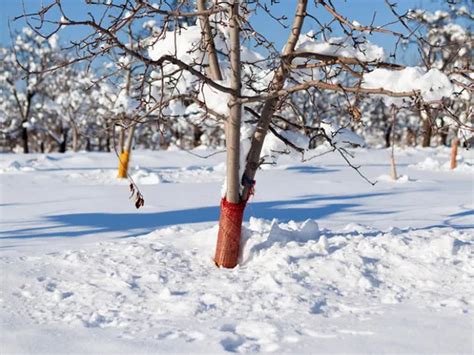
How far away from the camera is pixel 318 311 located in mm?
4250

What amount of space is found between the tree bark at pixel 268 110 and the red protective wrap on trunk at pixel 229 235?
180mm

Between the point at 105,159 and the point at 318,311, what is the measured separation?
16817 mm

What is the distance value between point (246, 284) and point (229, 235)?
2.56ft

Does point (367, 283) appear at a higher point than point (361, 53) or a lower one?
lower

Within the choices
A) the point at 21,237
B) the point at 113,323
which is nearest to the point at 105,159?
the point at 21,237

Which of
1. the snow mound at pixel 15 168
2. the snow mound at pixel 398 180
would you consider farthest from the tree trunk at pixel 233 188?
the snow mound at pixel 15 168

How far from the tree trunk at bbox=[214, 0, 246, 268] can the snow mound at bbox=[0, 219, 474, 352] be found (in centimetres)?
17

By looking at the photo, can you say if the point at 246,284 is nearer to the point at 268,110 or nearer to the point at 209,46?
the point at 268,110

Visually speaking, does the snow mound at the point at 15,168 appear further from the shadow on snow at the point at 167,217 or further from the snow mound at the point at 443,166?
the snow mound at the point at 443,166

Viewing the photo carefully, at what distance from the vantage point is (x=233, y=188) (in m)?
5.54

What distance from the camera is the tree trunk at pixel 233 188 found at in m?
5.25

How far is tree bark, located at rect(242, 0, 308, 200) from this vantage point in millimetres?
5375

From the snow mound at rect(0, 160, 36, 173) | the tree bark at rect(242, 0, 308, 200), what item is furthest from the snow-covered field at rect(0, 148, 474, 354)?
the snow mound at rect(0, 160, 36, 173)

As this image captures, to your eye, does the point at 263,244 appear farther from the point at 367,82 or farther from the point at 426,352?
the point at 426,352
